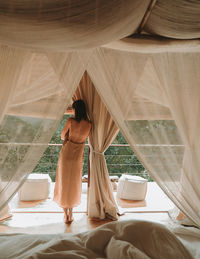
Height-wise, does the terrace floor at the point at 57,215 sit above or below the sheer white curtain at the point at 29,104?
below

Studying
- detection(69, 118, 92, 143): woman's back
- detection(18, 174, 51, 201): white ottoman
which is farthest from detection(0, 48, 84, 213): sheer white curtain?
detection(18, 174, 51, 201): white ottoman

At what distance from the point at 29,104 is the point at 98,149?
138 centimetres

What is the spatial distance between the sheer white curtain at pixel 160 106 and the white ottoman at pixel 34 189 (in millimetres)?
2028

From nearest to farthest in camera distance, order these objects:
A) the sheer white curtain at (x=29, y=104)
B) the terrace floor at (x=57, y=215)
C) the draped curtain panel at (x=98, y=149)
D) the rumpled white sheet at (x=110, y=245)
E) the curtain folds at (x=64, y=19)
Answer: the curtain folds at (x=64, y=19), the rumpled white sheet at (x=110, y=245), the sheer white curtain at (x=29, y=104), the terrace floor at (x=57, y=215), the draped curtain panel at (x=98, y=149)

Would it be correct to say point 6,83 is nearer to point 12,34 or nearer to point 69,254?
point 12,34

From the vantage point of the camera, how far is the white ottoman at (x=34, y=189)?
10.0ft

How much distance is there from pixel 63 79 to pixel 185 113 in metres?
0.94

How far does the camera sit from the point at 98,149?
8.84ft

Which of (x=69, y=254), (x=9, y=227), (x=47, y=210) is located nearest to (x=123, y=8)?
(x=69, y=254)

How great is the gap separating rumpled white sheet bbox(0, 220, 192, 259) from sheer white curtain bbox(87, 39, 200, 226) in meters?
0.44

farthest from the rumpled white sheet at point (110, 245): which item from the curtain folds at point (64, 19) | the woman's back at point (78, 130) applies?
the woman's back at point (78, 130)

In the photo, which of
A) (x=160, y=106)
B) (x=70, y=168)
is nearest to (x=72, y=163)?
(x=70, y=168)

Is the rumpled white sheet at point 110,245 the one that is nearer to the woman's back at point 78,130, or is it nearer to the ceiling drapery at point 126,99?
the ceiling drapery at point 126,99

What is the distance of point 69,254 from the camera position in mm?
1082
